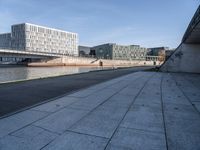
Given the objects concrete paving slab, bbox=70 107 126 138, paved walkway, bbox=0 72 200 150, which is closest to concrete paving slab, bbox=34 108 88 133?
paved walkway, bbox=0 72 200 150

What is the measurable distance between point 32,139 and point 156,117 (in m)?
3.41

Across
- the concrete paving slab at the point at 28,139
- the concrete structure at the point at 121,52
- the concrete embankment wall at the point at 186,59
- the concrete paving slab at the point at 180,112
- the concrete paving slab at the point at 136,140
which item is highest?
the concrete structure at the point at 121,52

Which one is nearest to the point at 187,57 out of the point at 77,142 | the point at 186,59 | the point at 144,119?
the point at 186,59

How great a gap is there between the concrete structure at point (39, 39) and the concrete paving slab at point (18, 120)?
397 feet

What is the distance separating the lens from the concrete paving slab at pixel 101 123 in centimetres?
464

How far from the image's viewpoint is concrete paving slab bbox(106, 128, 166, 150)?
3857mm

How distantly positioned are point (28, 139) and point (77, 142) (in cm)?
106

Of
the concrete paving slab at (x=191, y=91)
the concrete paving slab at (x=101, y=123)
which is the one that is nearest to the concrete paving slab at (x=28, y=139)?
the concrete paving slab at (x=101, y=123)

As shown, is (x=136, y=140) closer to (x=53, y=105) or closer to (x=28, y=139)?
(x=28, y=139)

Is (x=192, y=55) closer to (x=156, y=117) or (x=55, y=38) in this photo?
(x=156, y=117)

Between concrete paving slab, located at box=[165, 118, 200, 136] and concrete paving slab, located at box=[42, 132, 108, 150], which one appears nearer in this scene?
concrete paving slab, located at box=[42, 132, 108, 150]

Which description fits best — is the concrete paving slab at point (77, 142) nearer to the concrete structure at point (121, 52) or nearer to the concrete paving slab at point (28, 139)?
the concrete paving slab at point (28, 139)

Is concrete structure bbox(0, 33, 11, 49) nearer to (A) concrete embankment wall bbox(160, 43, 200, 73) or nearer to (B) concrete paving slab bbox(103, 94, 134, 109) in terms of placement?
(A) concrete embankment wall bbox(160, 43, 200, 73)

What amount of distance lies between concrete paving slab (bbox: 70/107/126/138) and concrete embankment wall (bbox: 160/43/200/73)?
67.9 ft
